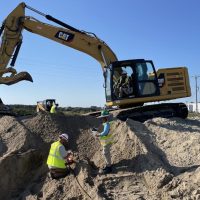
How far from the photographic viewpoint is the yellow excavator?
49.8 feet

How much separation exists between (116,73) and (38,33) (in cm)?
341

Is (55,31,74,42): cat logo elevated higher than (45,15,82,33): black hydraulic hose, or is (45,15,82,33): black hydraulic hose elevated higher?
(45,15,82,33): black hydraulic hose

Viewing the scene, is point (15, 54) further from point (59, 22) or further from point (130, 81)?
point (130, 81)

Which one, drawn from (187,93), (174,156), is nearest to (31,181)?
(174,156)

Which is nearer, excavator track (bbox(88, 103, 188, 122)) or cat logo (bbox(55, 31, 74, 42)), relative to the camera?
excavator track (bbox(88, 103, 188, 122))

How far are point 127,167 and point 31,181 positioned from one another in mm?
2602

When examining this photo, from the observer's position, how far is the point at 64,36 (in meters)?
16.5

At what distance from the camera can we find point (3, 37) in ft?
49.6

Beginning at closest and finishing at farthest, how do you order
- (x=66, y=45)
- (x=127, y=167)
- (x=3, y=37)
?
(x=127, y=167), (x=3, y=37), (x=66, y=45)

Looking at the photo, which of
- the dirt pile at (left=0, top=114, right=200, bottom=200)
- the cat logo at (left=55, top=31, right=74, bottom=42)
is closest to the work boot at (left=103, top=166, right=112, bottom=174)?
the dirt pile at (left=0, top=114, right=200, bottom=200)

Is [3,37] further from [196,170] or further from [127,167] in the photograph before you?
[196,170]

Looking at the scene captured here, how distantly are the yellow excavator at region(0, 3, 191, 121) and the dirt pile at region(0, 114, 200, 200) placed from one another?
228 centimetres

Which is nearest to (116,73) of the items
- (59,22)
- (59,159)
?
(59,22)

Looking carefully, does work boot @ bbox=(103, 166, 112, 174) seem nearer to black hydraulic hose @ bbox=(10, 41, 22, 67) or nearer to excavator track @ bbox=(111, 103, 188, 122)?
excavator track @ bbox=(111, 103, 188, 122)
